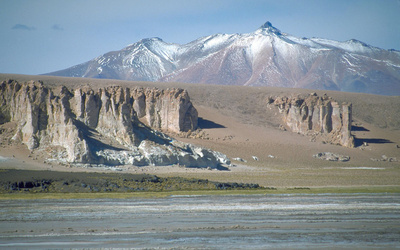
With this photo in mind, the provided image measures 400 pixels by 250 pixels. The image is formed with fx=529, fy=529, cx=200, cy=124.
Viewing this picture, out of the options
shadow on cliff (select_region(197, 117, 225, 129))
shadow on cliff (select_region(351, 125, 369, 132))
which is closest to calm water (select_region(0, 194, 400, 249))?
shadow on cliff (select_region(197, 117, 225, 129))

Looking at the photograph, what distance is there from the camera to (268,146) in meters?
74.8

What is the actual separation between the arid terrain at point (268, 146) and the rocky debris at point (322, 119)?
2.46m

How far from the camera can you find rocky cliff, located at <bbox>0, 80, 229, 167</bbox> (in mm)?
47984

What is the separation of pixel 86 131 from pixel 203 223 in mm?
30193

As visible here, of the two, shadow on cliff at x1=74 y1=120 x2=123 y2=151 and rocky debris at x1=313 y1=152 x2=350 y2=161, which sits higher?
shadow on cliff at x1=74 y1=120 x2=123 y2=151

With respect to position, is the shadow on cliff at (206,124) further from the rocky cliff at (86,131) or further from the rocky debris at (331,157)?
the rocky cliff at (86,131)

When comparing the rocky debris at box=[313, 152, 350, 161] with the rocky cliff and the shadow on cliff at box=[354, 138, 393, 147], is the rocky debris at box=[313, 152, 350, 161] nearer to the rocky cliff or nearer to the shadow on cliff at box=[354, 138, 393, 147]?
the shadow on cliff at box=[354, 138, 393, 147]

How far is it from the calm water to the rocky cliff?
Result: 1678 cm

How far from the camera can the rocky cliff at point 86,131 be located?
157 feet

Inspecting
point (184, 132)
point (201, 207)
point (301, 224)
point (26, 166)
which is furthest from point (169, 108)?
point (301, 224)

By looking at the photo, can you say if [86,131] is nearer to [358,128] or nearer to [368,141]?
[368,141]

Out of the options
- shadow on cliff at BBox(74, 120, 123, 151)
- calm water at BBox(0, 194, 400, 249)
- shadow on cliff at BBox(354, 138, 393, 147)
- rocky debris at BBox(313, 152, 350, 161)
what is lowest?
rocky debris at BBox(313, 152, 350, 161)

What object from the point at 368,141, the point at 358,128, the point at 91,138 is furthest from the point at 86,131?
the point at 358,128

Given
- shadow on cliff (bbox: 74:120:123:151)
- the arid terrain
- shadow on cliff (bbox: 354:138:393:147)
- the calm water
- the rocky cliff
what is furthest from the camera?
shadow on cliff (bbox: 354:138:393:147)
